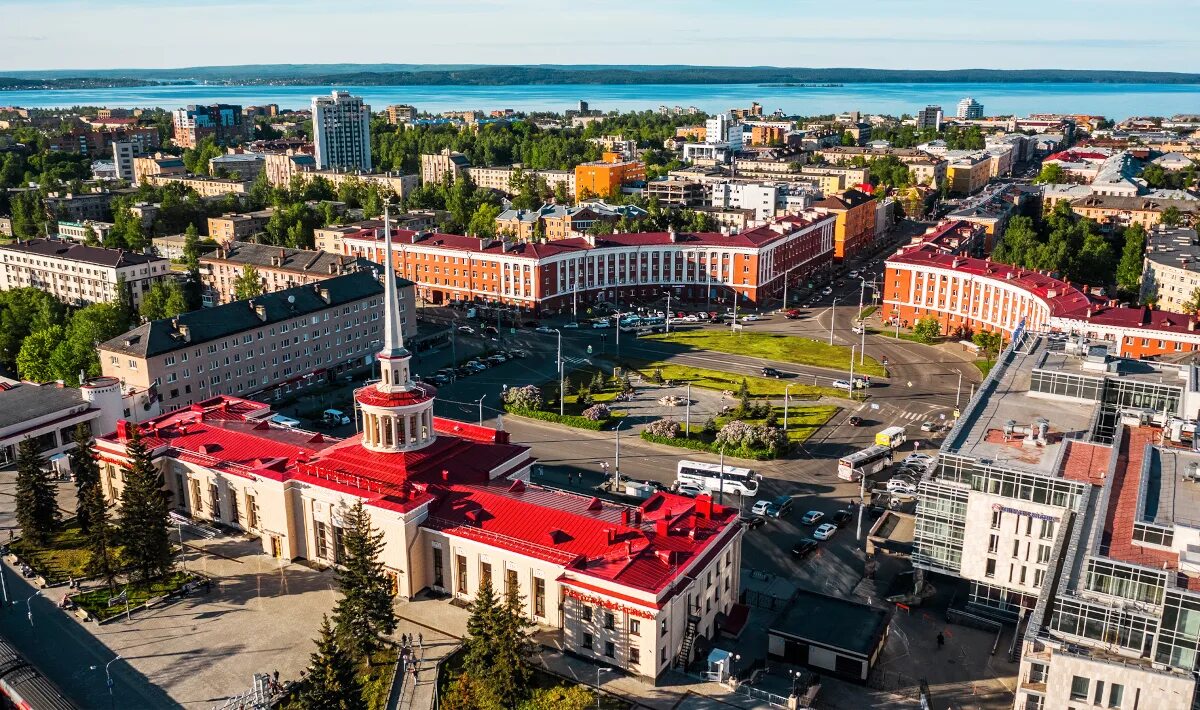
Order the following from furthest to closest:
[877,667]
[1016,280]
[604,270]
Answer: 1. [604,270]
2. [1016,280]
3. [877,667]

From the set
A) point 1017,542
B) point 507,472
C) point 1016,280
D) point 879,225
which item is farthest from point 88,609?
point 879,225

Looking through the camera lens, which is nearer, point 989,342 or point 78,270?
point 989,342

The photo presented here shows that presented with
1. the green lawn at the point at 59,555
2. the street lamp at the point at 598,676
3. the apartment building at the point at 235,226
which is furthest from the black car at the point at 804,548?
the apartment building at the point at 235,226

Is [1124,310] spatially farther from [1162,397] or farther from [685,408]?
[685,408]

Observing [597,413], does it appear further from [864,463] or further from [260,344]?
[260,344]

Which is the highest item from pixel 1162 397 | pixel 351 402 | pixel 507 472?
pixel 1162 397

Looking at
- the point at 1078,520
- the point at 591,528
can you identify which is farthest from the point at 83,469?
the point at 1078,520
